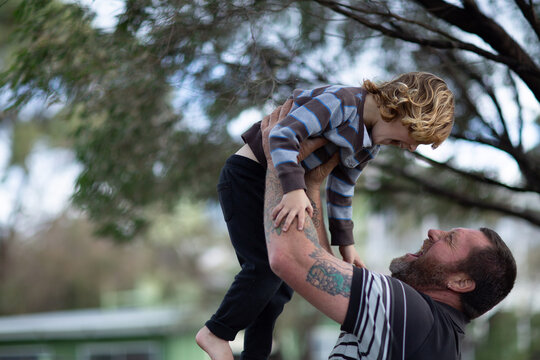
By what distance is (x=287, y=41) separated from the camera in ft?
13.0

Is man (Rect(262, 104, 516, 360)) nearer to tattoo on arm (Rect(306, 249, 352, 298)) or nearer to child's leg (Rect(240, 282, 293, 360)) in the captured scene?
tattoo on arm (Rect(306, 249, 352, 298))

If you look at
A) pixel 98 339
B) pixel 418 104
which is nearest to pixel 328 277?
pixel 418 104

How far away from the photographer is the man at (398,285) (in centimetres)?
186

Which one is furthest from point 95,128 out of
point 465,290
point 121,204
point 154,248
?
point 154,248

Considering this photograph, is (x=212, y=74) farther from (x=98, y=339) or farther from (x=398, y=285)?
(x=98, y=339)

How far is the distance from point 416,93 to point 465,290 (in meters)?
0.80

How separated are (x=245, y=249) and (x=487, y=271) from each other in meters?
0.96

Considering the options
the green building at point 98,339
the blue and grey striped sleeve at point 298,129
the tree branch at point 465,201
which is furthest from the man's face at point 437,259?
the green building at point 98,339

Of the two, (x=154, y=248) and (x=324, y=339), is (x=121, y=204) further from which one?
(x=154, y=248)

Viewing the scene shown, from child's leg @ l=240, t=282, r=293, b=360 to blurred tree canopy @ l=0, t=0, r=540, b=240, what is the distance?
1.05 metres

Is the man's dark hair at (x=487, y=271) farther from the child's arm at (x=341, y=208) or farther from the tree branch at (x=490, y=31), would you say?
the tree branch at (x=490, y=31)

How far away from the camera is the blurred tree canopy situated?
111 inches

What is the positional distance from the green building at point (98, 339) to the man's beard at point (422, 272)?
12394mm

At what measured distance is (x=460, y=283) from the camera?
2141 mm
